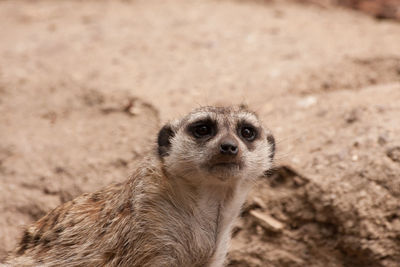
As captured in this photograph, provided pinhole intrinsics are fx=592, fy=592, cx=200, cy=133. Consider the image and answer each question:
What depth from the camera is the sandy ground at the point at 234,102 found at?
15.3 feet

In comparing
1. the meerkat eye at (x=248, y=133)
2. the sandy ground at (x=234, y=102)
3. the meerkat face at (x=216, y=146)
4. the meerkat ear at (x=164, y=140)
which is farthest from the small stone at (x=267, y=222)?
the meerkat ear at (x=164, y=140)

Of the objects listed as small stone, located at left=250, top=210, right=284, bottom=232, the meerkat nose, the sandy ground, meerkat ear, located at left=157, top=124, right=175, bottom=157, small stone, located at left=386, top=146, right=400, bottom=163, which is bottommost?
small stone, located at left=250, top=210, right=284, bottom=232

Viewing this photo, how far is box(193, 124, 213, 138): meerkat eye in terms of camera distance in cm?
389

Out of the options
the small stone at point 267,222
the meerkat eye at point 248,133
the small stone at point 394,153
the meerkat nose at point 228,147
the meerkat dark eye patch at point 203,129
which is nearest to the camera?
the meerkat nose at point 228,147

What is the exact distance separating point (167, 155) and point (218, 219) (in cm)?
54

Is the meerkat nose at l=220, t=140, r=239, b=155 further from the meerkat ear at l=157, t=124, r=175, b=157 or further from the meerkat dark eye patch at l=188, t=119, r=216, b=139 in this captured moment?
the meerkat ear at l=157, t=124, r=175, b=157

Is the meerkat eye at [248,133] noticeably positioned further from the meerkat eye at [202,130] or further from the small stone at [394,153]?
the small stone at [394,153]

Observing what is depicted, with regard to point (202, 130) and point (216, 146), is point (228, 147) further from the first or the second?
point (202, 130)

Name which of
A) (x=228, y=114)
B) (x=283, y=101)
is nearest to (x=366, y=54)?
(x=283, y=101)

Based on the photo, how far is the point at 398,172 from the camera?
4488 mm

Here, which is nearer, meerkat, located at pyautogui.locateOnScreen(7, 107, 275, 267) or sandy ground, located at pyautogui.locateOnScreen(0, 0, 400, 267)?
meerkat, located at pyautogui.locateOnScreen(7, 107, 275, 267)

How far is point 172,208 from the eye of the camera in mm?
3738

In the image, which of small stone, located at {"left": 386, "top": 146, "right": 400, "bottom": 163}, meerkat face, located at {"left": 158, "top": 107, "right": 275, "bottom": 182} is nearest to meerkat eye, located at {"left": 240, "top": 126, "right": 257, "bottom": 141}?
meerkat face, located at {"left": 158, "top": 107, "right": 275, "bottom": 182}

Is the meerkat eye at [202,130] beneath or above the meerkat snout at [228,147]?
beneath
